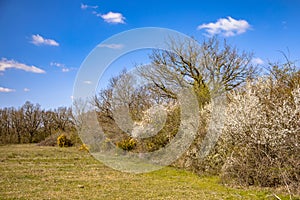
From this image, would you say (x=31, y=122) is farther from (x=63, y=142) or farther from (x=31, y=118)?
(x=63, y=142)

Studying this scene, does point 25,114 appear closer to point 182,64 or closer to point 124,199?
point 182,64

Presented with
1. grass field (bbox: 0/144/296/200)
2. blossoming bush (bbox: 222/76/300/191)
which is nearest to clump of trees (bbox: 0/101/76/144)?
grass field (bbox: 0/144/296/200)

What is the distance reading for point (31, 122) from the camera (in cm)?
3519

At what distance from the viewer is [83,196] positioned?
6215mm

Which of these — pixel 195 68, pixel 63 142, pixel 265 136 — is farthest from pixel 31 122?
pixel 265 136

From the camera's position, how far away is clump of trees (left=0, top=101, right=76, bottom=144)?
3366 centimetres

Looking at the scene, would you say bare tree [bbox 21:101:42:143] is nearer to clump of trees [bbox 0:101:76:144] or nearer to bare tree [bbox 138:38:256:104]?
clump of trees [bbox 0:101:76:144]

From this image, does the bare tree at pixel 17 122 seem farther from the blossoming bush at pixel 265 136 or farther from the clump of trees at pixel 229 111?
the blossoming bush at pixel 265 136

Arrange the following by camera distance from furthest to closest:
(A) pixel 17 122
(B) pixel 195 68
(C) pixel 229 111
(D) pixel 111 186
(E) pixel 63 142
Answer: (A) pixel 17 122 < (E) pixel 63 142 < (B) pixel 195 68 < (C) pixel 229 111 < (D) pixel 111 186

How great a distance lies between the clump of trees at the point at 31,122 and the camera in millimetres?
33656

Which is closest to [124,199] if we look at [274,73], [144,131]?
[274,73]

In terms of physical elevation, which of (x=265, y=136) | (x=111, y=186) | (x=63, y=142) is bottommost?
(x=111, y=186)

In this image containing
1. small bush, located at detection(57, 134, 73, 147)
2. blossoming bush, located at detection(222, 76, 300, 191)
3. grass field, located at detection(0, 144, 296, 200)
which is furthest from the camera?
small bush, located at detection(57, 134, 73, 147)

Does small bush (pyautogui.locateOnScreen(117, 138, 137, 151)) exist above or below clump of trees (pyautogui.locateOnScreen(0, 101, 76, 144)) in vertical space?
below
